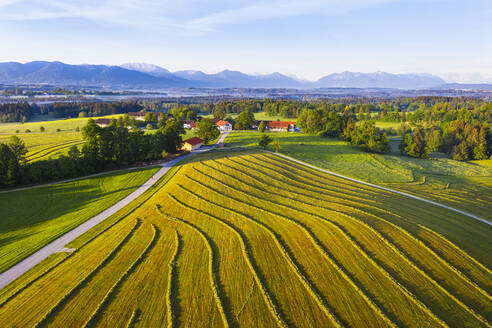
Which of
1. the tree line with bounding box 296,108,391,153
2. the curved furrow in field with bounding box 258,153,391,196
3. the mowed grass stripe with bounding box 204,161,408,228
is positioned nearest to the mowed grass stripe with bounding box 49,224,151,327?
the mowed grass stripe with bounding box 204,161,408,228

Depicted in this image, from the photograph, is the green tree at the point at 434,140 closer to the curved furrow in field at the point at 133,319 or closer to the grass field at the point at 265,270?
the grass field at the point at 265,270

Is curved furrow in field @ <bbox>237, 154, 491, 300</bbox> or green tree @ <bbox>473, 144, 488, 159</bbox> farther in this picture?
green tree @ <bbox>473, 144, 488, 159</bbox>

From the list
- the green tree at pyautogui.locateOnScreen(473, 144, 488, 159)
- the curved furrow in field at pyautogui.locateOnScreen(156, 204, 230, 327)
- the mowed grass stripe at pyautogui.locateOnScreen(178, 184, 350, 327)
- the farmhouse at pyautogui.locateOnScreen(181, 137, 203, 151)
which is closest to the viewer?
the curved furrow in field at pyautogui.locateOnScreen(156, 204, 230, 327)

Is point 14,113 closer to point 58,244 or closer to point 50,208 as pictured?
point 50,208

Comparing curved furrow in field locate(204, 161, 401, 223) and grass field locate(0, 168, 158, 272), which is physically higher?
curved furrow in field locate(204, 161, 401, 223)

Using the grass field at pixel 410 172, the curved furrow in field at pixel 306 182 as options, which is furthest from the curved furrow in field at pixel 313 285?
the grass field at pixel 410 172

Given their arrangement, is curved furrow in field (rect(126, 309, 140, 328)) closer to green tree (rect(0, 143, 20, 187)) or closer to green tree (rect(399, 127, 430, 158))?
green tree (rect(0, 143, 20, 187))

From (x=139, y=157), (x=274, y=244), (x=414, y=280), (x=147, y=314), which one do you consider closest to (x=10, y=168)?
(x=139, y=157)
